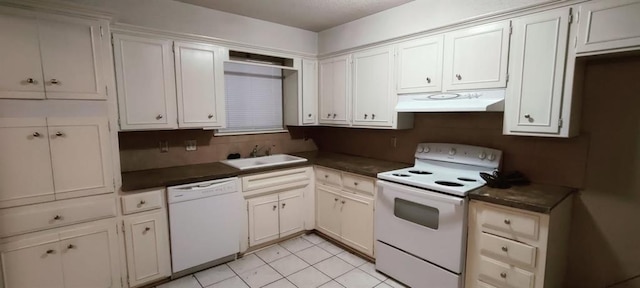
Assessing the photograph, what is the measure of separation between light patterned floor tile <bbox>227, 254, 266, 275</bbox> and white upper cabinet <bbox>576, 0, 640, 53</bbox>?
3.00 m

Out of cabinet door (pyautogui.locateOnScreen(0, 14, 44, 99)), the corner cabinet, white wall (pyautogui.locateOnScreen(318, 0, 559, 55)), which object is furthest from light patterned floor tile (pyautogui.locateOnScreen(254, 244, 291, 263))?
white wall (pyautogui.locateOnScreen(318, 0, 559, 55))

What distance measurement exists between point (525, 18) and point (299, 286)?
265 cm

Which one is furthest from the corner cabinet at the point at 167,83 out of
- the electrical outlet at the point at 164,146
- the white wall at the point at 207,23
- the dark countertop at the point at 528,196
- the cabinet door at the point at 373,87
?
the dark countertop at the point at 528,196

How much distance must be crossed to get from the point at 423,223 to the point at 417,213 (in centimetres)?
9

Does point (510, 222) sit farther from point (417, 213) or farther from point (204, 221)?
point (204, 221)

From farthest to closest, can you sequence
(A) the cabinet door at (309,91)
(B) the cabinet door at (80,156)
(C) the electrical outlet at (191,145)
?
1. (A) the cabinet door at (309,91)
2. (C) the electrical outlet at (191,145)
3. (B) the cabinet door at (80,156)

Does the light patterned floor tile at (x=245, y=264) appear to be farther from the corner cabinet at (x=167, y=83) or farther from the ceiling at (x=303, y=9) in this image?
the ceiling at (x=303, y=9)

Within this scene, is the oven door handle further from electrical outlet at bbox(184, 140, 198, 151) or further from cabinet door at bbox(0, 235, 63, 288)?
cabinet door at bbox(0, 235, 63, 288)

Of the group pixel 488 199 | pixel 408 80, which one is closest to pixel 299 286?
pixel 488 199

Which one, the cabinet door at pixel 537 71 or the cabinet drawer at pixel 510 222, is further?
the cabinet door at pixel 537 71

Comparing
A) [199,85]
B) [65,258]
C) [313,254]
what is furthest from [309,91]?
[65,258]

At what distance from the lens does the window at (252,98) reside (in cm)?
342

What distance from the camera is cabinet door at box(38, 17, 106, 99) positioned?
6.38ft

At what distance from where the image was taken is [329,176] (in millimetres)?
3205
